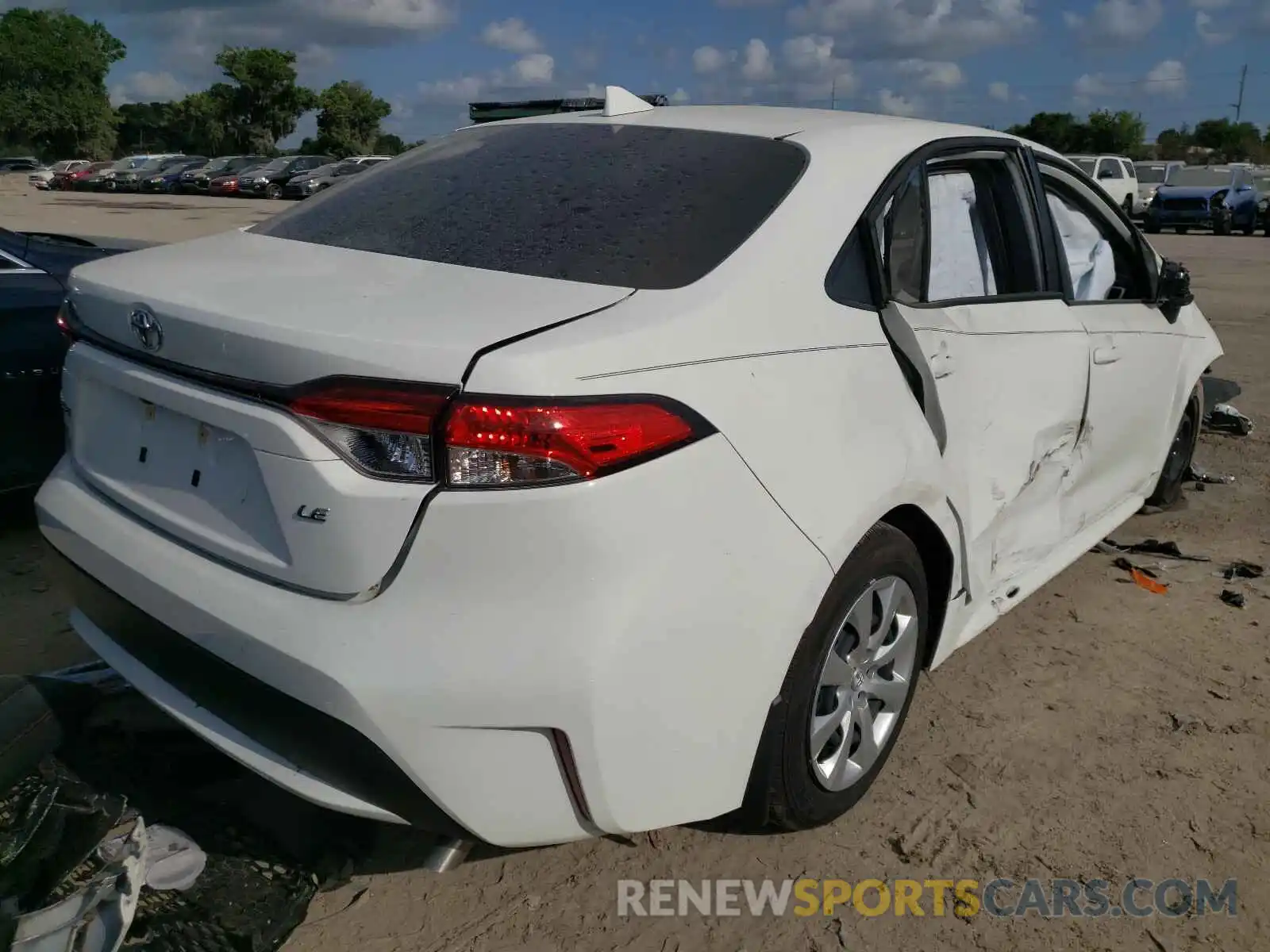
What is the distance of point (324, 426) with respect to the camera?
6.28ft

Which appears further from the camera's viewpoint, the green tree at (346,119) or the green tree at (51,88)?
the green tree at (51,88)

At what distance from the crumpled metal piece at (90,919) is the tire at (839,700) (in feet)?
4.14

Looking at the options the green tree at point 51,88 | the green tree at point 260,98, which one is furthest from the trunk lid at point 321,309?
the green tree at point 51,88

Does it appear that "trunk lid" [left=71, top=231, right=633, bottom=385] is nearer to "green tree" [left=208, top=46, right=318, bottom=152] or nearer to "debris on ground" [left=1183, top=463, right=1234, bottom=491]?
"debris on ground" [left=1183, top=463, right=1234, bottom=491]

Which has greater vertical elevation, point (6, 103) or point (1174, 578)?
point (6, 103)

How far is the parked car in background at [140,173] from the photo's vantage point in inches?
1730

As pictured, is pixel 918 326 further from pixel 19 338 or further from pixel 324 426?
pixel 19 338

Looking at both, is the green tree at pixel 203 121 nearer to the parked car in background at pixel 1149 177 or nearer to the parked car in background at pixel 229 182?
the parked car in background at pixel 229 182

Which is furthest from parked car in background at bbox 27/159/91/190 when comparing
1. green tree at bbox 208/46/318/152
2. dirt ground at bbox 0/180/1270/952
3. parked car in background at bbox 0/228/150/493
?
dirt ground at bbox 0/180/1270/952

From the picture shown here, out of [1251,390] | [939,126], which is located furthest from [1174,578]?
[1251,390]

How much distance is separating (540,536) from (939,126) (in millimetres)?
1974

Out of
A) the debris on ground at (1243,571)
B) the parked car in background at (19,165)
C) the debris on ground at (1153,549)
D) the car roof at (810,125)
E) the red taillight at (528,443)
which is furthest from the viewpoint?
the parked car in background at (19,165)

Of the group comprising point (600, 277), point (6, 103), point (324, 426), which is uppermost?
point (6, 103)

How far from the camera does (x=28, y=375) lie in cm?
424
